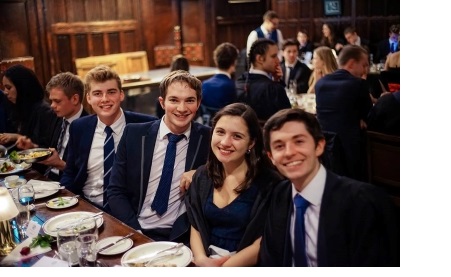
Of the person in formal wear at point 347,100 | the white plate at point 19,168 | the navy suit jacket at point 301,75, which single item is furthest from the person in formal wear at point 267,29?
the white plate at point 19,168

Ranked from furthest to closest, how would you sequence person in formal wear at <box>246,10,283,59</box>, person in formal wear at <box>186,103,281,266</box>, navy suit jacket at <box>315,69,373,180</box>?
person in formal wear at <box>246,10,283,59</box>
navy suit jacket at <box>315,69,373,180</box>
person in formal wear at <box>186,103,281,266</box>

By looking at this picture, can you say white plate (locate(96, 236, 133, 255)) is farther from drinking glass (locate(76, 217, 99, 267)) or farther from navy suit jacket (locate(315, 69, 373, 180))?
navy suit jacket (locate(315, 69, 373, 180))

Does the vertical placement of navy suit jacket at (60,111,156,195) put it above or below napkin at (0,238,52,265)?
above

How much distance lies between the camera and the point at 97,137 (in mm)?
2807

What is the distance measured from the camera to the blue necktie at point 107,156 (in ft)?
8.99

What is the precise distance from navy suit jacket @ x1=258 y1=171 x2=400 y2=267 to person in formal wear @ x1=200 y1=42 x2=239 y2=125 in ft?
7.88

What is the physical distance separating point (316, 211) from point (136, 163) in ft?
3.53

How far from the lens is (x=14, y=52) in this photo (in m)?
3.45

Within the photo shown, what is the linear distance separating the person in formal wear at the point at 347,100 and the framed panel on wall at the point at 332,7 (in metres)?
5.62

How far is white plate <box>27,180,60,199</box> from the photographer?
246 centimetres

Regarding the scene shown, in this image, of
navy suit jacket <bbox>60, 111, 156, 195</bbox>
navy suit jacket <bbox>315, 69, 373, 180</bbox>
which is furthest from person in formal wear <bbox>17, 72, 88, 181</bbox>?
navy suit jacket <bbox>315, 69, 373, 180</bbox>

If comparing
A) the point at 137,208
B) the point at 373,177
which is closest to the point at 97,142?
the point at 137,208

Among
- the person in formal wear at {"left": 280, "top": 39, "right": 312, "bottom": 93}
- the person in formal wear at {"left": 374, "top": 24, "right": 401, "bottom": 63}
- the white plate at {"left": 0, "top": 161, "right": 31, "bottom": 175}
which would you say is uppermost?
the person in formal wear at {"left": 374, "top": 24, "right": 401, "bottom": 63}

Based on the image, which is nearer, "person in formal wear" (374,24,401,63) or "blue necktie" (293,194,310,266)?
"blue necktie" (293,194,310,266)
